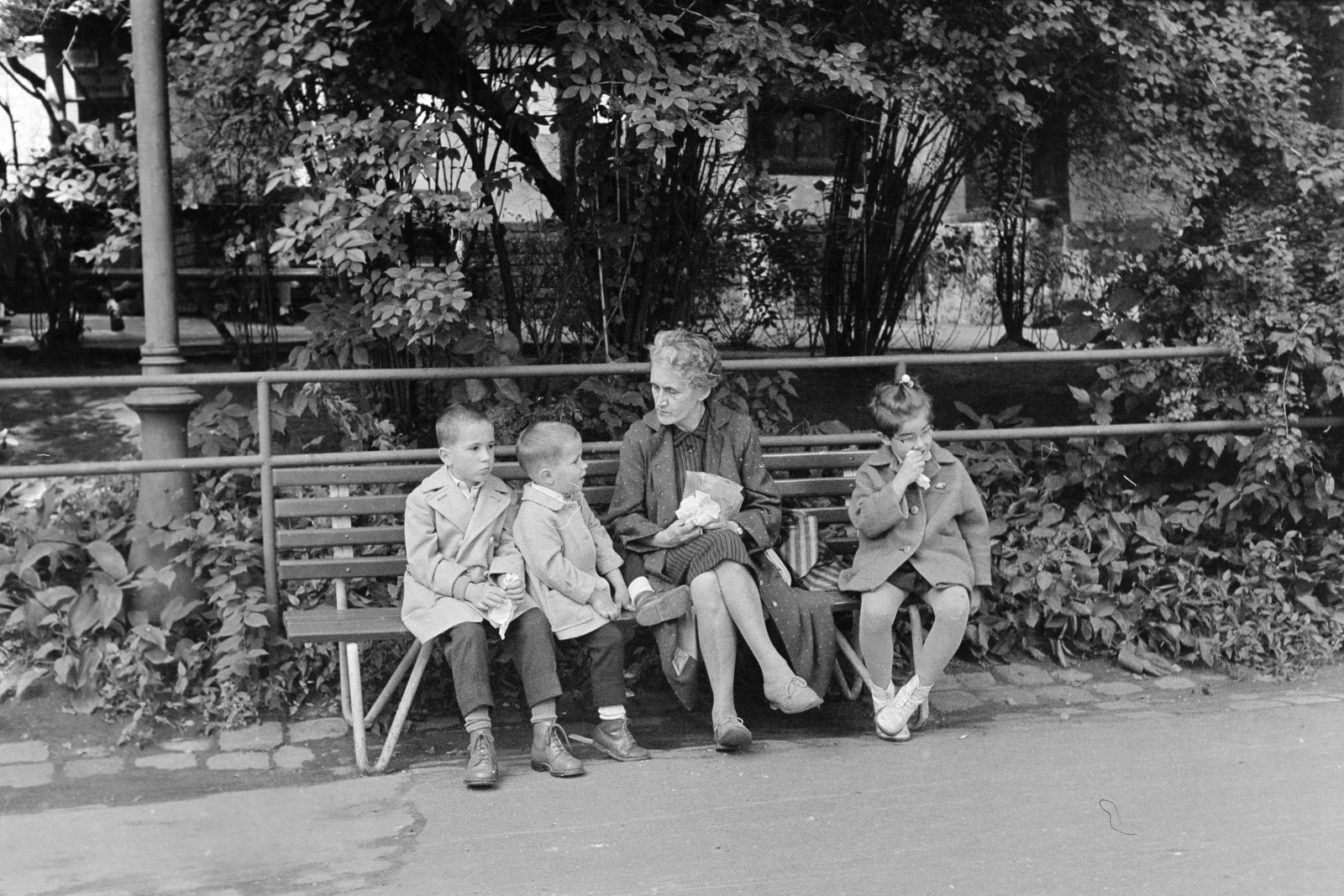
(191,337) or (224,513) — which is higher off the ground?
Answer: (191,337)

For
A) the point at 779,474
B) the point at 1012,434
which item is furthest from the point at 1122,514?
the point at 779,474

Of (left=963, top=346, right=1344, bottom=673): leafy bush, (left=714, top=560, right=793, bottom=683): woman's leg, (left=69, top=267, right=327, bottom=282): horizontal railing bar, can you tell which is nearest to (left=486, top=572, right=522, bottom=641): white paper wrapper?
(left=714, top=560, right=793, bottom=683): woman's leg

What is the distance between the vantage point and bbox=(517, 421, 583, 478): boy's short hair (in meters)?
4.68

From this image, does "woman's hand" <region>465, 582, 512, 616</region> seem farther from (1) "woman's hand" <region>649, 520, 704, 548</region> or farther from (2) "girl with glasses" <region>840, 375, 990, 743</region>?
(2) "girl with glasses" <region>840, 375, 990, 743</region>

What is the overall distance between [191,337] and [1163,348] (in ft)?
21.2

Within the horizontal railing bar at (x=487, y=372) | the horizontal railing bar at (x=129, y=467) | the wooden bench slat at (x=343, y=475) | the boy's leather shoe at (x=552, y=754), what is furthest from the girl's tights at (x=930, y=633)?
the horizontal railing bar at (x=129, y=467)

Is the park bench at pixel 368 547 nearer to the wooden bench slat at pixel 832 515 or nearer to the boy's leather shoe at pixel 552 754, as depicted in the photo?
the wooden bench slat at pixel 832 515

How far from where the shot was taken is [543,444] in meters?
4.69

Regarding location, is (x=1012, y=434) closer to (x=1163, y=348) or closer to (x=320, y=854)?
(x=1163, y=348)

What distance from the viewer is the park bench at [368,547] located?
454 cm

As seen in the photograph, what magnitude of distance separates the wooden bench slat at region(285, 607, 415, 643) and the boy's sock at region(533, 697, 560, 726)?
0.50 metres

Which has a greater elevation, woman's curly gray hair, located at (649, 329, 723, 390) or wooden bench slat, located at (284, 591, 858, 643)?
woman's curly gray hair, located at (649, 329, 723, 390)

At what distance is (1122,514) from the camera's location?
5.96m

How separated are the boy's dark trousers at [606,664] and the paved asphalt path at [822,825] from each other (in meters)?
0.23
